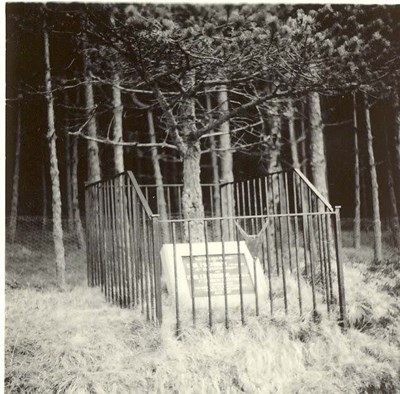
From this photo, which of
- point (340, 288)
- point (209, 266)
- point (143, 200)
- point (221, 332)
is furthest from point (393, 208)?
point (143, 200)

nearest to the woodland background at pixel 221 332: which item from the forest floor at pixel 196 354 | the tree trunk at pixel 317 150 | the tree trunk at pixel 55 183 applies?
the forest floor at pixel 196 354

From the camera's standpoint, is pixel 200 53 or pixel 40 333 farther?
pixel 200 53

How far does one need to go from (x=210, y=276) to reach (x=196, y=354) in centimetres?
122

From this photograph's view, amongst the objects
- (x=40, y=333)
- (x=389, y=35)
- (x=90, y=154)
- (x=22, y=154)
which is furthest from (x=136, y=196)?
(x=22, y=154)

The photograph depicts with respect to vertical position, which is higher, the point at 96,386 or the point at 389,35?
the point at 389,35

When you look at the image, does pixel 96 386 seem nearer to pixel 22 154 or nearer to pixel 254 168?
pixel 22 154

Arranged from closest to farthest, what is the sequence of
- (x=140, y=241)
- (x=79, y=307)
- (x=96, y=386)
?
(x=96, y=386) < (x=140, y=241) < (x=79, y=307)

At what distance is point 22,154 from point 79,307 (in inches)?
402

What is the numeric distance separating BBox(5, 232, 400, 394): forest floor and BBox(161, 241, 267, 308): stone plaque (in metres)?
0.53

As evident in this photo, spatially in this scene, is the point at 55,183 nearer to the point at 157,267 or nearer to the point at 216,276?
the point at 216,276

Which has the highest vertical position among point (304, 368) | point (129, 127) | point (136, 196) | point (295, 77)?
point (129, 127)

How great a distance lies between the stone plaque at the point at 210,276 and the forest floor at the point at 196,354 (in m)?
0.53

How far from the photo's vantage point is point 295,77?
17.0ft

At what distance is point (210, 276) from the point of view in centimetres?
513
